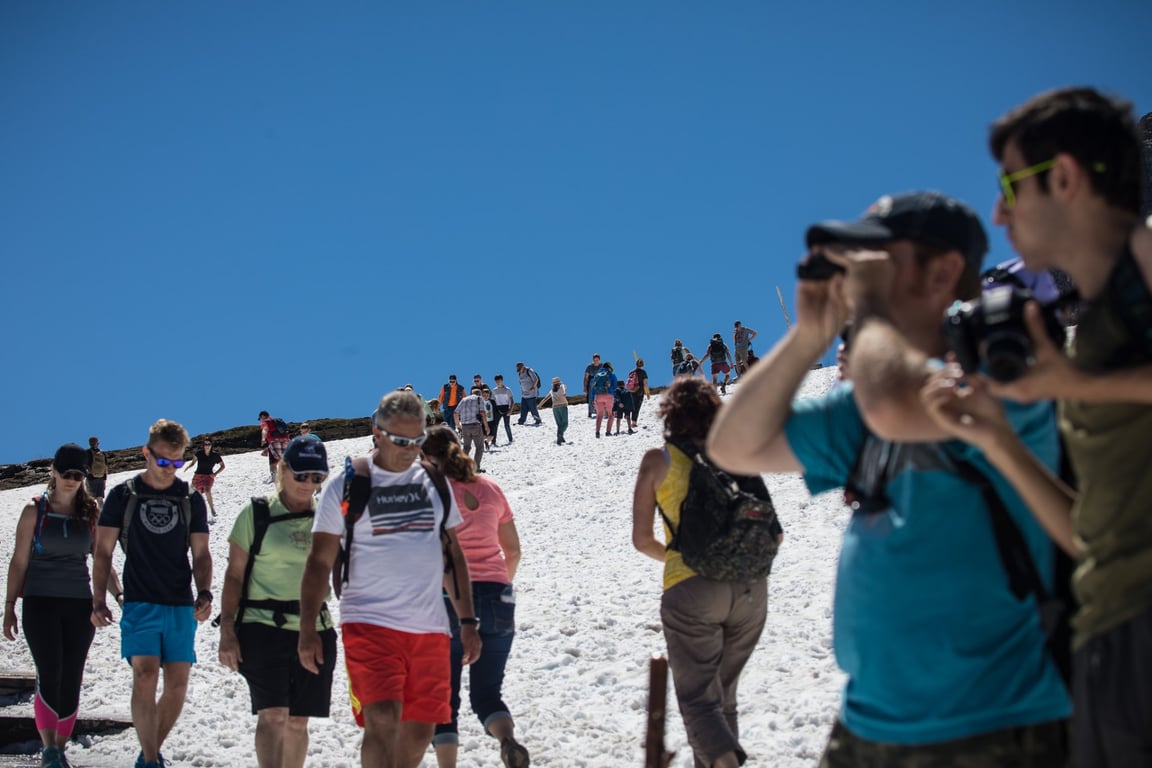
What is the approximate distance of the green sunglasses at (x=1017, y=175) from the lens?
2291 mm

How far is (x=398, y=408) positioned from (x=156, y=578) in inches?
110

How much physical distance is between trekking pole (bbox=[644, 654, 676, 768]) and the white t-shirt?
2504 mm

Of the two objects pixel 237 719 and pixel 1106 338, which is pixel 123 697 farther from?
pixel 1106 338

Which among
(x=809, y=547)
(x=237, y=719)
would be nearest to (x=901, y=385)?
(x=237, y=719)

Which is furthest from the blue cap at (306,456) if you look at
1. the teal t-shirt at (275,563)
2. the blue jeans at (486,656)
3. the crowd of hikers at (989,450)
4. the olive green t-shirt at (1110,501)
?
the olive green t-shirt at (1110,501)

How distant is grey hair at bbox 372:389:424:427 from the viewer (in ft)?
20.2

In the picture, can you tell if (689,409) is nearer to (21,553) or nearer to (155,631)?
(155,631)

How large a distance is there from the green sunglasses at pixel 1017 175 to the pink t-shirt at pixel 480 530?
512 cm

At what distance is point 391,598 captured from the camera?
19.6ft

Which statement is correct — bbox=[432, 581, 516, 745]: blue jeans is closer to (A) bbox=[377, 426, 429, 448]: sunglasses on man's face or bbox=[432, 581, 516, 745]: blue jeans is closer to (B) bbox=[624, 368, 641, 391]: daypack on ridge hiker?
(A) bbox=[377, 426, 429, 448]: sunglasses on man's face

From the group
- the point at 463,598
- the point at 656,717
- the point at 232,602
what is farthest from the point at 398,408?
the point at 656,717

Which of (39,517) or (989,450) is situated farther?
(39,517)

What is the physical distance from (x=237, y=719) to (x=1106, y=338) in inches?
383

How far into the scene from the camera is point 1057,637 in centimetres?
247
